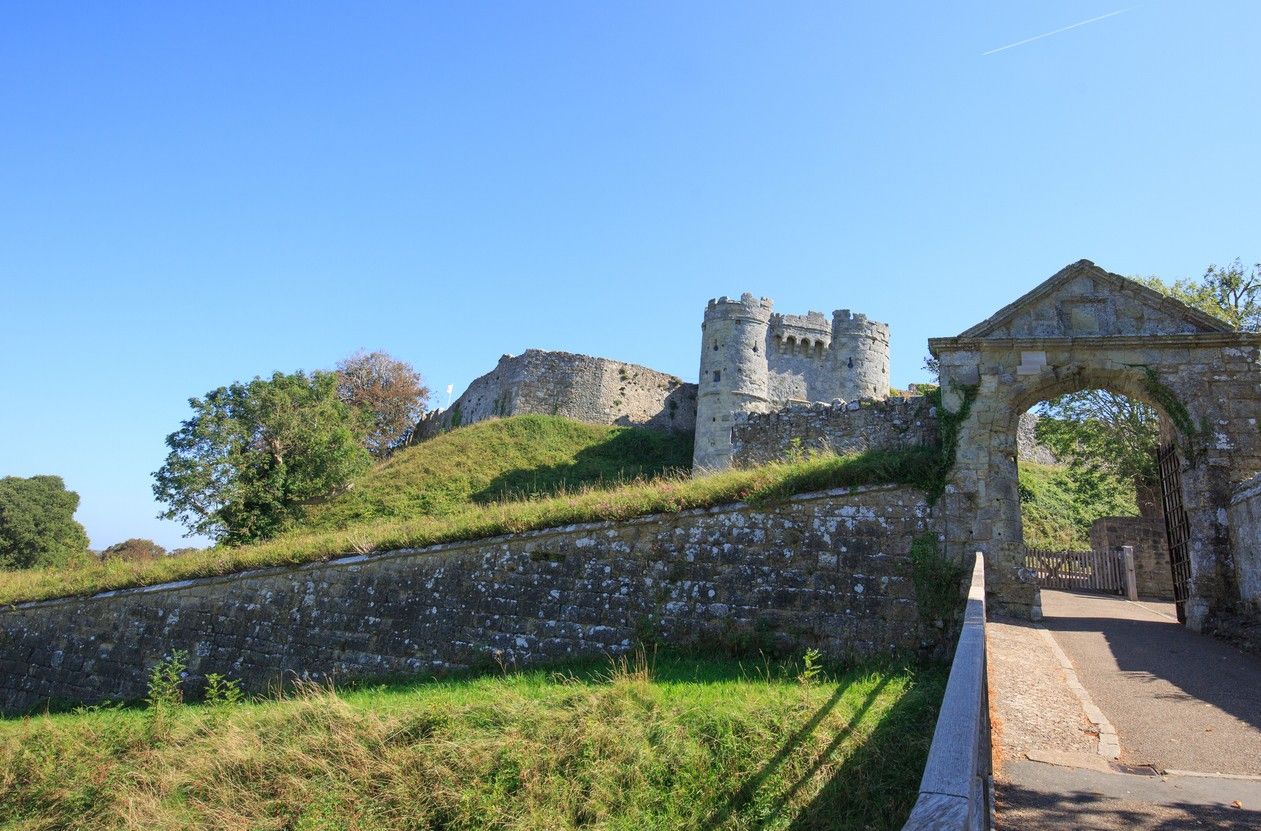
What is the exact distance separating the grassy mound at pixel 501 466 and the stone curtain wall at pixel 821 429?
27.2ft

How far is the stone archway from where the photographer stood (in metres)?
10.2

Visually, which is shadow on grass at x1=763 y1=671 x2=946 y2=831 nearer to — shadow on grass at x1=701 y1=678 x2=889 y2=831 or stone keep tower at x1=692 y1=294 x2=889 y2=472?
shadow on grass at x1=701 y1=678 x2=889 y2=831

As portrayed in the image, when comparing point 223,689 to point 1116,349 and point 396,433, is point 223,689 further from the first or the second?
point 396,433

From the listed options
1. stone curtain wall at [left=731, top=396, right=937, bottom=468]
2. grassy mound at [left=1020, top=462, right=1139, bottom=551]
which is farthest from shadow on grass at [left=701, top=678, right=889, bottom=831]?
grassy mound at [left=1020, top=462, right=1139, bottom=551]

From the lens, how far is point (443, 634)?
12078mm

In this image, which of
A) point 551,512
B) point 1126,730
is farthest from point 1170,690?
point 551,512

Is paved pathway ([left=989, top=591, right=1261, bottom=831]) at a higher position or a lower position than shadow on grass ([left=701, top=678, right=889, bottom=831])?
higher

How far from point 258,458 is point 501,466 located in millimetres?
9565

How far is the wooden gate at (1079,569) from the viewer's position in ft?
59.6

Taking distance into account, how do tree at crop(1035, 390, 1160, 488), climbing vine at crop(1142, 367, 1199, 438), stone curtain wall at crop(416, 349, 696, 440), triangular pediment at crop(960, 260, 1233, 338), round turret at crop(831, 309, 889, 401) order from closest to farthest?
Answer: climbing vine at crop(1142, 367, 1199, 438) → triangular pediment at crop(960, 260, 1233, 338) → tree at crop(1035, 390, 1160, 488) → round turret at crop(831, 309, 889, 401) → stone curtain wall at crop(416, 349, 696, 440)

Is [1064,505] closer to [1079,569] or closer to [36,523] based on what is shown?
[1079,569]

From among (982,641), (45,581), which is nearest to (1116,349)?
(982,641)

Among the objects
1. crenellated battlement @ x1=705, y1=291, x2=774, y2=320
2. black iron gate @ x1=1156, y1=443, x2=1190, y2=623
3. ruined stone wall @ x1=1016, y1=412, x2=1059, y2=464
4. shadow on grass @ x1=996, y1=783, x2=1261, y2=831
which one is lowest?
shadow on grass @ x1=996, y1=783, x2=1261, y2=831

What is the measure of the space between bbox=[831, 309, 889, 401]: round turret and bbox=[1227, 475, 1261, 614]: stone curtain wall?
28479 mm
